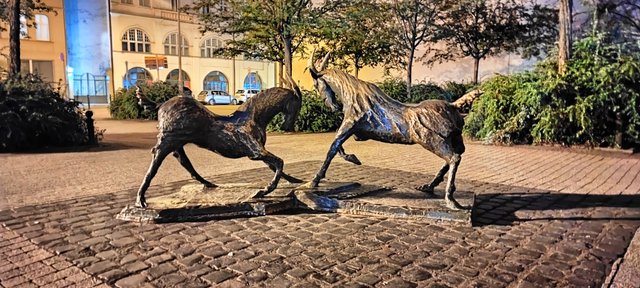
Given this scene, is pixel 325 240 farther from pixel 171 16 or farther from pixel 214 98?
pixel 171 16

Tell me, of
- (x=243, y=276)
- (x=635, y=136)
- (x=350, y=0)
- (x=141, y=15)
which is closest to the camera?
(x=243, y=276)

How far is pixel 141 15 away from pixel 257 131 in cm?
4086

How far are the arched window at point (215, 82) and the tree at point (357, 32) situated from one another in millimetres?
Answer: 28994

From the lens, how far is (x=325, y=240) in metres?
4.05

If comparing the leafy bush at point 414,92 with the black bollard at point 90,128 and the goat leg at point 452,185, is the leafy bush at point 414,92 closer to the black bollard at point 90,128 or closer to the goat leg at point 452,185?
the black bollard at point 90,128

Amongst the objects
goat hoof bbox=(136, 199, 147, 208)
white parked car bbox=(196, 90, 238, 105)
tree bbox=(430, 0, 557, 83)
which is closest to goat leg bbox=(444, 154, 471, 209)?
goat hoof bbox=(136, 199, 147, 208)

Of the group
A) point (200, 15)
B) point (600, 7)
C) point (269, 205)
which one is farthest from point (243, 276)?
point (600, 7)

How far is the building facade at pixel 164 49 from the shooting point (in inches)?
1591

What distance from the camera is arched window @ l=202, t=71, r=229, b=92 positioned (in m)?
46.3

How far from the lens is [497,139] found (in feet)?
39.9

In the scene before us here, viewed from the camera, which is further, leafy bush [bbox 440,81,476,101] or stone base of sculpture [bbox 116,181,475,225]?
leafy bush [bbox 440,81,476,101]

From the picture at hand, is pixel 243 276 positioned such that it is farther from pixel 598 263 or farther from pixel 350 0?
pixel 350 0

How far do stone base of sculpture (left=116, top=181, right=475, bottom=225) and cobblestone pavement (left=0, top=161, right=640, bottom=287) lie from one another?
10 centimetres

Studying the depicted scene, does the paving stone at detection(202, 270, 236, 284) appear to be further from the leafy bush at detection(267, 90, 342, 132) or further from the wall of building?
the wall of building
